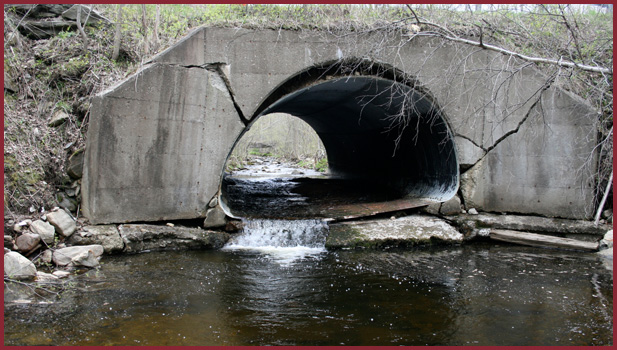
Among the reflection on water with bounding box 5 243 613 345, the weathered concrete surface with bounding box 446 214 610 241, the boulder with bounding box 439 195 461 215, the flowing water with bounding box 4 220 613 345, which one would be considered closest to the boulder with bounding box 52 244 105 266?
the flowing water with bounding box 4 220 613 345

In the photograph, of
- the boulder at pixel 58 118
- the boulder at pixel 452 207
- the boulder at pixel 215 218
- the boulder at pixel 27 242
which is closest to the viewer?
the boulder at pixel 27 242

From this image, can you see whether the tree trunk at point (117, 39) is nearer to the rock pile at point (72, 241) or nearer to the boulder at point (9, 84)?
the boulder at point (9, 84)

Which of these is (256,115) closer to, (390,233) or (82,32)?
(390,233)

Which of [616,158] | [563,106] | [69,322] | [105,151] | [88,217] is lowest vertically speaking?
[69,322]

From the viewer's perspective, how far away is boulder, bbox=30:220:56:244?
19.0ft

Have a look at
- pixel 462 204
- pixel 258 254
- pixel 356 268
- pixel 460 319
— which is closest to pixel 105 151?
pixel 258 254

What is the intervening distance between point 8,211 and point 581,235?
8.92 m

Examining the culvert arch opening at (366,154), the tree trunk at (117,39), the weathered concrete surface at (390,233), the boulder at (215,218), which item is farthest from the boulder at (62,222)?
the weathered concrete surface at (390,233)

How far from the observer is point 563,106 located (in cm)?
768

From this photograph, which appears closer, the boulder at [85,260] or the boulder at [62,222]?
the boulder at [85,260]

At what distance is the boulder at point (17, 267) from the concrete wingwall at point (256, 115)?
4.81 ft

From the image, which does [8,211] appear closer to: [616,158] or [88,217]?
[88,217]

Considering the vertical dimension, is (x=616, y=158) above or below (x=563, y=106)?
below

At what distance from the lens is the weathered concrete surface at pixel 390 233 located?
7.22 meters
